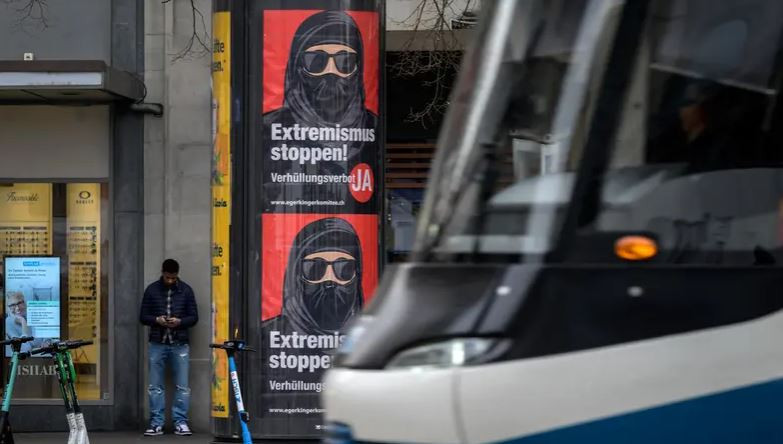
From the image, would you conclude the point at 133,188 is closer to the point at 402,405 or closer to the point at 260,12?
the point at 260,12

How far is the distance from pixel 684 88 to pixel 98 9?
11.2m

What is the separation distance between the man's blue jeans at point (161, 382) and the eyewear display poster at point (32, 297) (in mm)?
1435

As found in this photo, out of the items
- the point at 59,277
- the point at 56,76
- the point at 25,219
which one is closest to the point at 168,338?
the point at 59,277

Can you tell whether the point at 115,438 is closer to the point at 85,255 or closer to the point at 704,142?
the point at 85,255

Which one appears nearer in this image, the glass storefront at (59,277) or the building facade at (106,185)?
the building facade at (106,185)

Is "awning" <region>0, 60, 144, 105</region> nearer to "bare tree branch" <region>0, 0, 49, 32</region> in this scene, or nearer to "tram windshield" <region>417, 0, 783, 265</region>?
"bare tree branch" <region>0, 0, 49, 32</region>

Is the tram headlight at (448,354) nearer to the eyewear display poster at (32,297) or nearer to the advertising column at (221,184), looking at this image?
the advertising column at (221,184)

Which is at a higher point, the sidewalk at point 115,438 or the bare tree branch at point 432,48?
the bare tree branch at point 432,48

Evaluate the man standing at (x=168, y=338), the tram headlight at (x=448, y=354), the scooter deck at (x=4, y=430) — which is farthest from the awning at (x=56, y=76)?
the tram headlight at (x=448, y=354)

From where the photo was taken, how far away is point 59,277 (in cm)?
1473

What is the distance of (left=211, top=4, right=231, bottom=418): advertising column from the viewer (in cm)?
1070

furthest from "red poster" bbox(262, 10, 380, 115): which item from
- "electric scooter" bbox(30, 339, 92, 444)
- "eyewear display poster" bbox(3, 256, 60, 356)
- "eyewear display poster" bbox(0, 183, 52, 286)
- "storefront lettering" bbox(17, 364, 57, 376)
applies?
"storefront lettering" bbox(17, 364, 57, 376)

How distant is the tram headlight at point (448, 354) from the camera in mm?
4227

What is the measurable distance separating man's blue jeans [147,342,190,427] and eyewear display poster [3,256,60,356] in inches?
56.5
